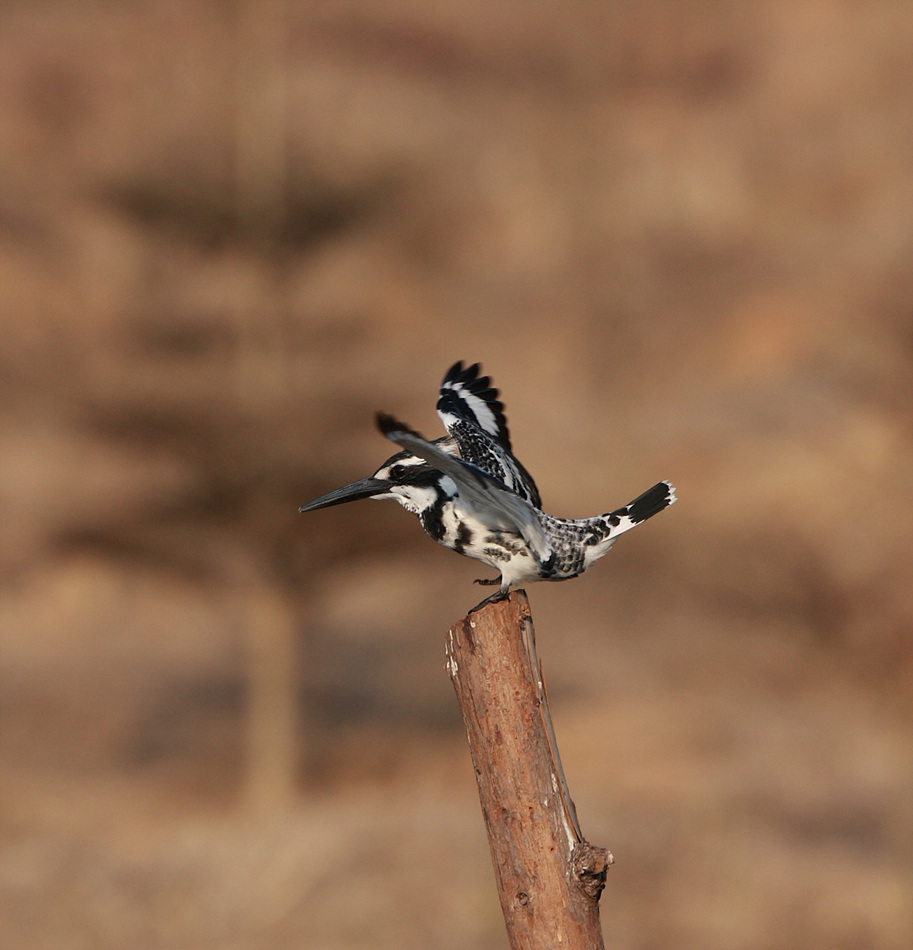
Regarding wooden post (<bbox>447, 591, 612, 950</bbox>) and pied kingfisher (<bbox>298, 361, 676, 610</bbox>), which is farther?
pied kingfisher (<bbox>298, 361, 676, 610</bbox>)

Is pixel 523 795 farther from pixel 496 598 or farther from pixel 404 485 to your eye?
pixel 404 485

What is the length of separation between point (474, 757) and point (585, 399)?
2604 millimetres

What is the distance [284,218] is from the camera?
12.9ft

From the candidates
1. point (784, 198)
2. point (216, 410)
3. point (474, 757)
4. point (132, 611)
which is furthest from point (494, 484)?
point (784, 198)

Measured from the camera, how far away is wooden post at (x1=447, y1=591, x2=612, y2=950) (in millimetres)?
1574

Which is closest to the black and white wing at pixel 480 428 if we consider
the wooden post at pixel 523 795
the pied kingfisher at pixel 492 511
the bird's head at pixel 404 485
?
the pied kingfisher at pixel 492 511

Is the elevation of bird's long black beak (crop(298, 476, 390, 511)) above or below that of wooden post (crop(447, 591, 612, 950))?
above

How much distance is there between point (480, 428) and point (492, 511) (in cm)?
58

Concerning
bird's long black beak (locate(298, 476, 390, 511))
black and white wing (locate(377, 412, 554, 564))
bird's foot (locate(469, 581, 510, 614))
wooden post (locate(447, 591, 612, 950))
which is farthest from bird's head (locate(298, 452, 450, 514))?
wooden post (locate(447, 591, 612, 950))

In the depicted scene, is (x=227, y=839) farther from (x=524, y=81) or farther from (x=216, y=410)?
(x=524, y=81)

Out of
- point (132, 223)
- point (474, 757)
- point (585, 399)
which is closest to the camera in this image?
point (474, 757)

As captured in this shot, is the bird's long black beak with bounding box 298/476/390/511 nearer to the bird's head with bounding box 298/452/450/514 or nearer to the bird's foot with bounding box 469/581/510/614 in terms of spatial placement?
the bird's head with bounding box 298/452/450/514

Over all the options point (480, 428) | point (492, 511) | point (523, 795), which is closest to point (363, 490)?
point (492, 511)

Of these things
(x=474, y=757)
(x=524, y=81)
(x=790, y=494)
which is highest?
(x=524, y=81)
